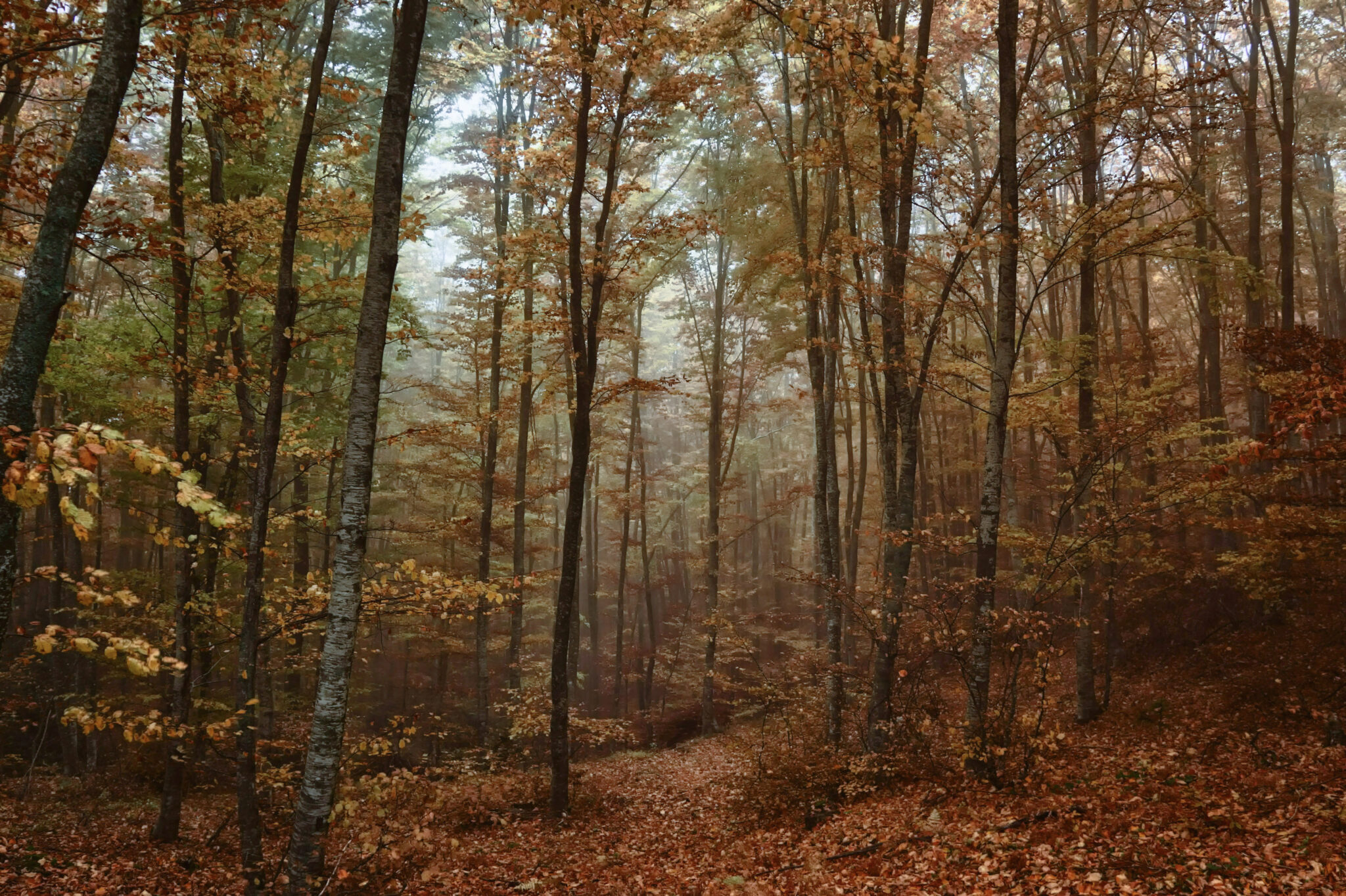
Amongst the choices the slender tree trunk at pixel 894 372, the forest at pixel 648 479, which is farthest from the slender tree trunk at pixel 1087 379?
the slender tree trunk at pixel 894 372

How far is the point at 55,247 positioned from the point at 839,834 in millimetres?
8571

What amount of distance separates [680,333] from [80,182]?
832 inches

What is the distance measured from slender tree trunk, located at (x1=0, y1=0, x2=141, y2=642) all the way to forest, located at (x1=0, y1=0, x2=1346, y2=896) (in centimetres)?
3

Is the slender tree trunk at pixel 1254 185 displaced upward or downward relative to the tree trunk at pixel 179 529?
upward

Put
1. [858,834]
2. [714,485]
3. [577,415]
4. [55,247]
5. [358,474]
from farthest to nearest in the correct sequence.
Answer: [714,485], [577,415], [858,834], [358,474], [55,247]

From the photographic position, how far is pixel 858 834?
7.33m

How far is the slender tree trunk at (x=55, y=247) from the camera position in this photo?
406 centimetres

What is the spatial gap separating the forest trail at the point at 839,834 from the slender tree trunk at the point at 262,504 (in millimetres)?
930

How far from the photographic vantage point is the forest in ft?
18.2

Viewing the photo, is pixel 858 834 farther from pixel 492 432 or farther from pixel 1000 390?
pixel 492 432

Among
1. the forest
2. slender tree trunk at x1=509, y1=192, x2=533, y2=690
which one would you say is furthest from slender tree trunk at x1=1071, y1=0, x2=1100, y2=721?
slender tree trunk at x1=509, y1=192, x2=533, y2=690

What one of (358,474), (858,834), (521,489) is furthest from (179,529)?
(858,834)

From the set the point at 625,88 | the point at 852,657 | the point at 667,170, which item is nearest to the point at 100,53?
the point at 625,88

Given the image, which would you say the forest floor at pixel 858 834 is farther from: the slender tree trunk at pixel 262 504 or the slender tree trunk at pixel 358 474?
the slender tree trunk at pixel 262 504
